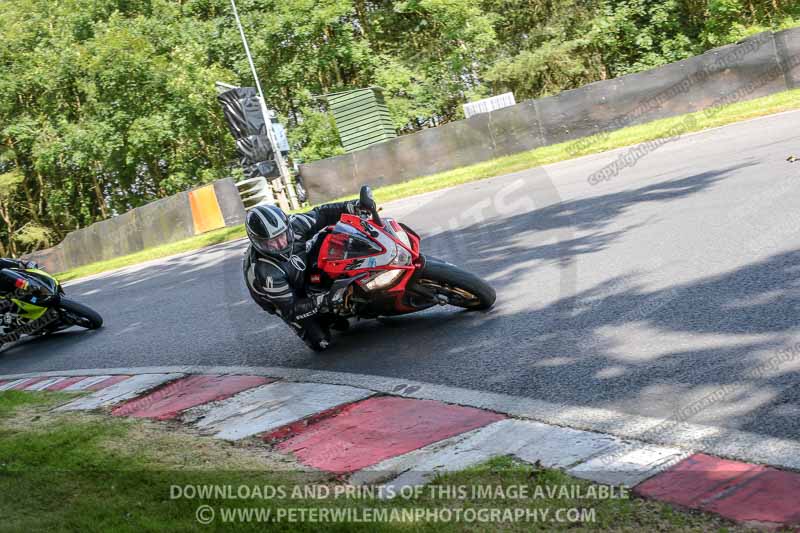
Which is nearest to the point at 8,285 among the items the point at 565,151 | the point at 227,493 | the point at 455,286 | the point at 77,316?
the point at 77,316

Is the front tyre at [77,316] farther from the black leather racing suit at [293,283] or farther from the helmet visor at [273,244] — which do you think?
the helmet visor at [273,244]

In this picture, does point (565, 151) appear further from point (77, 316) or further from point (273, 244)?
point (273, 244)

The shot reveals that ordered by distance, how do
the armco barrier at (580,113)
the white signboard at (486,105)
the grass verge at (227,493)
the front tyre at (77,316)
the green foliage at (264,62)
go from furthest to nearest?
the green foliage at (264,62), the white signboard at (486,105), the armco barrier at (580,113), the front tyre at (77,316), the grass verge at (227,493)

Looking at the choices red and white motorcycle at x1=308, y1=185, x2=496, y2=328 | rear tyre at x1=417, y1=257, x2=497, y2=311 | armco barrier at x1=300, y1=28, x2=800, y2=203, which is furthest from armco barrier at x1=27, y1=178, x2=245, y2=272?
rear tyre at x1=417, y1=257, x2=497, y2=311

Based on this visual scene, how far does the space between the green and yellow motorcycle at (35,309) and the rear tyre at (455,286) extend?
265 inches

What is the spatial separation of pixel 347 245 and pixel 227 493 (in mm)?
3050

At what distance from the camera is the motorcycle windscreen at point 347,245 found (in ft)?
23.2

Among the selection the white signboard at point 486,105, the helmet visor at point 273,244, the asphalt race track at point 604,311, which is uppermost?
the white signboard at point 486,105

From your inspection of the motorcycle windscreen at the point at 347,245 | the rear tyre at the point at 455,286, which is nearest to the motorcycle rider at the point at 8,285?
the motorcycle windscreen at the point at 347,245

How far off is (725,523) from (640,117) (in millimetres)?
16976

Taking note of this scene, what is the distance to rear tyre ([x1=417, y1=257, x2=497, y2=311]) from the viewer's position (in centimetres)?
720

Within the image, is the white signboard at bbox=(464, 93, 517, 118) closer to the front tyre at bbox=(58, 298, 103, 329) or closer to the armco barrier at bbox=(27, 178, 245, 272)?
the armco barrier at bbox=(27, 178, 245, 272)

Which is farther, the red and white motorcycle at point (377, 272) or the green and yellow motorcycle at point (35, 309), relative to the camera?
the green and yellow motorcycle at point (35, 309)

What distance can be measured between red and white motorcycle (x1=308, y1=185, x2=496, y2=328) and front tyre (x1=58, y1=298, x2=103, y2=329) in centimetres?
612
